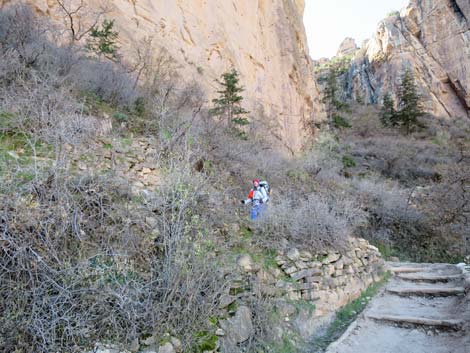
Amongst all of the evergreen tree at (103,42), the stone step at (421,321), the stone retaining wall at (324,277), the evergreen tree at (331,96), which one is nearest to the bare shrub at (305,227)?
the stone retaining wall at (324,277)

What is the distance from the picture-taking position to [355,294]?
18.9 feet

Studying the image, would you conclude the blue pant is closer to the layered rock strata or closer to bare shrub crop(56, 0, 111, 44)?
the layered rock strata

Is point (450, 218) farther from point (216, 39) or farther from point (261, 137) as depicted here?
point (216, 39)

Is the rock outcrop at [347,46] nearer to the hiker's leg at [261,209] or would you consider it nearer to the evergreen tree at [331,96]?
the evergreen tree at [331,96]

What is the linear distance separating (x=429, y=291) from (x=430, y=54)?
1386 inches

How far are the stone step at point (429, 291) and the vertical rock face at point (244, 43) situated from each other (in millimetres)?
12267

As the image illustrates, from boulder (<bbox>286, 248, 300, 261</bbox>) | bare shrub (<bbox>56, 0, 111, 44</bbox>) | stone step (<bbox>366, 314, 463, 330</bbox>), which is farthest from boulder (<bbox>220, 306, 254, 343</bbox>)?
bare shrub (<bbox>56, 0, 111, 44</bbox>)

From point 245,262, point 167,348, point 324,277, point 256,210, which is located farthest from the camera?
point 256,210

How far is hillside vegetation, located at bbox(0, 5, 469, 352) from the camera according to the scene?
2.67 m

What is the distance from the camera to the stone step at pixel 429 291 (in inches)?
218

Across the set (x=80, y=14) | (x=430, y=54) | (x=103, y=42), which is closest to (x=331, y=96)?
(x=430, y=54)

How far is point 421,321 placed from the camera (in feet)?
15.0

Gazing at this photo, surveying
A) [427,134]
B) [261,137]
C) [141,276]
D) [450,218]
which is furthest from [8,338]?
[427,134]

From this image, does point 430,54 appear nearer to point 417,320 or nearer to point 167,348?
point 417,320
